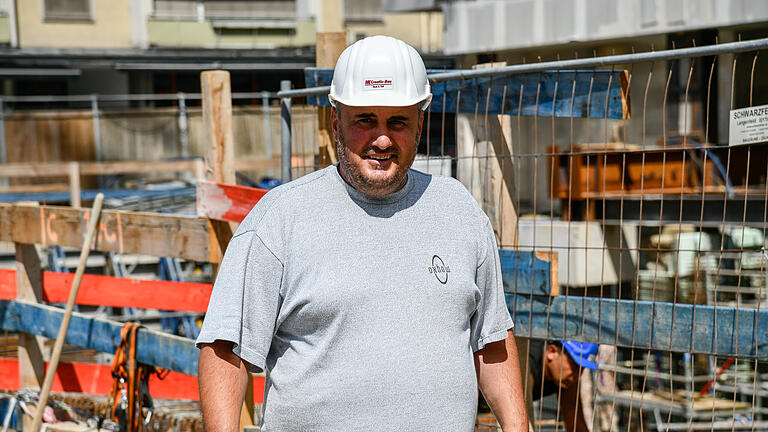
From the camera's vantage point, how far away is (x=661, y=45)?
16797mm

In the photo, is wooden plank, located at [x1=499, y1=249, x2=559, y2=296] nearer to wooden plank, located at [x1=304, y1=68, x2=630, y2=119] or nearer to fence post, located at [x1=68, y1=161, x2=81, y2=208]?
wooden plank, located at [x1=304, y1=68, x2=630, y2=119]

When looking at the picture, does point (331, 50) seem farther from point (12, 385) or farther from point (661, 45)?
point (661, 45)

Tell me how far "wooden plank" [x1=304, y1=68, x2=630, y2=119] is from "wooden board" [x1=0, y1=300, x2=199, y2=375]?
185 centimetres

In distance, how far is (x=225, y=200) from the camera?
182 inches

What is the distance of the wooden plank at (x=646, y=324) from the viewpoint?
3.41m

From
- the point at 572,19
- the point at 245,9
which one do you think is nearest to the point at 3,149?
the point at 245,9

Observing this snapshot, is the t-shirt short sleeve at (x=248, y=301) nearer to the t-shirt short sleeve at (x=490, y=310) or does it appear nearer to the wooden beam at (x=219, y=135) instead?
the t-shirt short sleeve at (x=490, y=310)

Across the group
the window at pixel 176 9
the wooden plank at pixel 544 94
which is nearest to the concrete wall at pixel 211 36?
the window at pixel 176 9

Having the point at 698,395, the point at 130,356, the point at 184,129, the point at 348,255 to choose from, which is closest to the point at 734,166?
the point at 698,395

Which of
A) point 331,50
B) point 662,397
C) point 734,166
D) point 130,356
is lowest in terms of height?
point 662,397

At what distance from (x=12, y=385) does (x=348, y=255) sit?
4.86 meters

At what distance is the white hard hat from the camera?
252cm

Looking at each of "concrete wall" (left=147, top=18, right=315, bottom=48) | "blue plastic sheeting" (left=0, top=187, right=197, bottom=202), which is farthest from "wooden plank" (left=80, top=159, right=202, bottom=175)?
"concrete wall" (left=147, top=18, right=315, bottom=48)

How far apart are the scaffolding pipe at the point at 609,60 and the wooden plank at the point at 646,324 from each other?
972 mm
